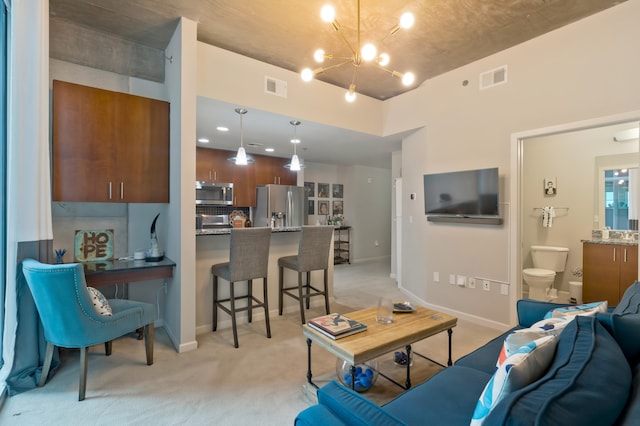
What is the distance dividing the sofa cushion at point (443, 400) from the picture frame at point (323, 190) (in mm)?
6069

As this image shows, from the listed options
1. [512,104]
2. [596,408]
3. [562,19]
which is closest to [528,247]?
[512,104]

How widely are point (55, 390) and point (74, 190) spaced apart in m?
1.58

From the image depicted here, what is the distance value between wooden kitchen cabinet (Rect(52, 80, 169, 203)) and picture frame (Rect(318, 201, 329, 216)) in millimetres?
4681

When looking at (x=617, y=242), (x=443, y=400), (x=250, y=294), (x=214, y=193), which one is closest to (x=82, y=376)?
(x=250, y=294)

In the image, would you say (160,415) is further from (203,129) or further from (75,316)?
(203,129)

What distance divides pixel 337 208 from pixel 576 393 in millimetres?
7054

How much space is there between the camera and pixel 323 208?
7.57m

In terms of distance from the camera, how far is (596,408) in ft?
2.47

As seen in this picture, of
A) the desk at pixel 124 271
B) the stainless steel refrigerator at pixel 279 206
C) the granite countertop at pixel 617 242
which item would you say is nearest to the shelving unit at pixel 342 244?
the stainless steel refrigerator at pixel 279 206

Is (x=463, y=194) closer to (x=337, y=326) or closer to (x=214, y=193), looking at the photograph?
(x=337, y=326)

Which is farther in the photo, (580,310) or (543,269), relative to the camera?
(543,269)

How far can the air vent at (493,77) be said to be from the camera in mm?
3344

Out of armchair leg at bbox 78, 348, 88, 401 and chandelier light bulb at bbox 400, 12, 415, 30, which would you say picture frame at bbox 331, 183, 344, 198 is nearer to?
chandelier light bulb at bbox 400, 12, 415, 30

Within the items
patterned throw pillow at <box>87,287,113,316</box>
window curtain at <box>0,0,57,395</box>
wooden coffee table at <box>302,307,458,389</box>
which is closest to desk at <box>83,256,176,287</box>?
patterned throw pillow at <box>87,287,113,316</box>
